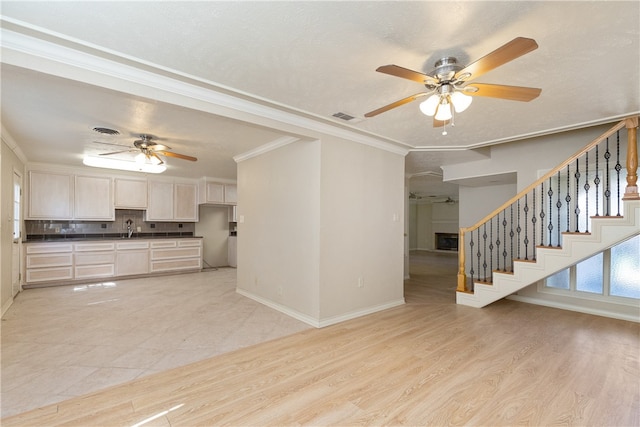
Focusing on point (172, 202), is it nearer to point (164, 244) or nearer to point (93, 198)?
point (164, 244)

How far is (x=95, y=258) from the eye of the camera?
6293 mm

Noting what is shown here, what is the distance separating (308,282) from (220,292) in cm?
234

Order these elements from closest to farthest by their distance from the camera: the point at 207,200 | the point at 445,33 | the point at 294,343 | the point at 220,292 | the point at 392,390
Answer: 1. the point at 445,33
2. the point at 392,390
3. the point at 294,343
4. the point at 220,292
5. the point at 207,200

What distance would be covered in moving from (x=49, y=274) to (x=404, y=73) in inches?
284

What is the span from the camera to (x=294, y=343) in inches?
125

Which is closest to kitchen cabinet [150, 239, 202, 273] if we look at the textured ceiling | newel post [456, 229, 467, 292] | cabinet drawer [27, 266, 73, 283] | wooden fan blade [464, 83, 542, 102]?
cabinet drawer [27, 266, 73, 283]

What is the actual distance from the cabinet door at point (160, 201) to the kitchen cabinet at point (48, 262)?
170cm

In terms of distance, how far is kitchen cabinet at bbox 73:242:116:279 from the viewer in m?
6.11

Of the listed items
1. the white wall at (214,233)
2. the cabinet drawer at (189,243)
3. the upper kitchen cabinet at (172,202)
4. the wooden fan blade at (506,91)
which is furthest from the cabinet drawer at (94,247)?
the wooden fan blade at (506,91)

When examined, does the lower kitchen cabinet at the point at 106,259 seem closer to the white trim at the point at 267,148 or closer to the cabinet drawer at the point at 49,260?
the cabinet drawer at the point at 49,260

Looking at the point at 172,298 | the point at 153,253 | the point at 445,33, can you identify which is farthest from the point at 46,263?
the point at 445,33

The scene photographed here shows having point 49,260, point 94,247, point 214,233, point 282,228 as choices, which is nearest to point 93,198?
point 94,247

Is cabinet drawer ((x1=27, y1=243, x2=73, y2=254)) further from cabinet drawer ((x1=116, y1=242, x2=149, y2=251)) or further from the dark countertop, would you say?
cabinet drawer ((x1=116, y1=242, x2=149, y2=251))

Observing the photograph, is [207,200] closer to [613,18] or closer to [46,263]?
[46,263]
